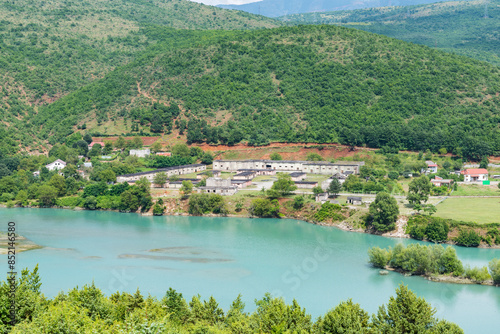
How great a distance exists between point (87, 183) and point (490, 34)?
88152 mm

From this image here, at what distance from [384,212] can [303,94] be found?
3105 cm

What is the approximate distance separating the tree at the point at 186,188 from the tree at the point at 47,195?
409 inches

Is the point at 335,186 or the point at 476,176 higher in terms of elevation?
the point at 476,176

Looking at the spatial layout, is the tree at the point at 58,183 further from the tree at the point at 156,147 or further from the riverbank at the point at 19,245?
the tree at the point at 156,147

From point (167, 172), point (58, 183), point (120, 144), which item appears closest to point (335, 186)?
point (167, 172)

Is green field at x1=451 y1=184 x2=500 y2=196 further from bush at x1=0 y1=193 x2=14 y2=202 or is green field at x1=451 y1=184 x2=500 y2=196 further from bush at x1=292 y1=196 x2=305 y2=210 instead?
bush at x1=0 y1=193 x2=14 y2=202

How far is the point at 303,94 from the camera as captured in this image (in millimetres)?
63969

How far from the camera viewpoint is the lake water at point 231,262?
81.8ft

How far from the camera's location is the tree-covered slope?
5638cm

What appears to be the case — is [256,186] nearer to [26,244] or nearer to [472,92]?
[26,244]

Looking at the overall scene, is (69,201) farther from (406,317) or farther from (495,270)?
(406,317)

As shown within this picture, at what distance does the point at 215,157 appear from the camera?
56719mm

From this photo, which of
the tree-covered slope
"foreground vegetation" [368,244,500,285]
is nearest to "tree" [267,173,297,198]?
"foreground vegetation" [368,244,500,285]

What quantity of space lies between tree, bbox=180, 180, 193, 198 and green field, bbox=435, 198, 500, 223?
59.0 feet
